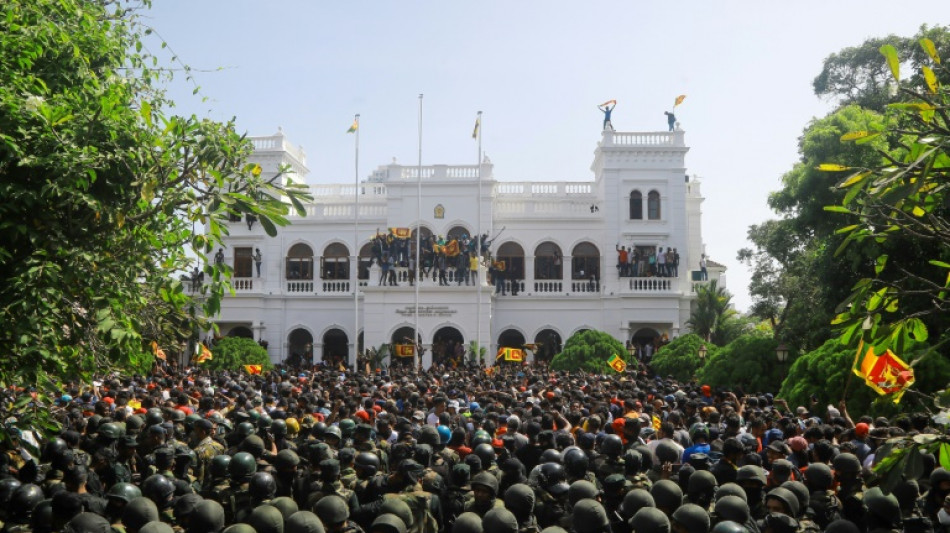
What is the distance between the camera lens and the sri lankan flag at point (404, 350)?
94.4ft

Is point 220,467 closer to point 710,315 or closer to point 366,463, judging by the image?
point 366,463

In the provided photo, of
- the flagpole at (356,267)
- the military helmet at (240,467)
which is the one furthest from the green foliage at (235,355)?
the military helmet at (240,467)

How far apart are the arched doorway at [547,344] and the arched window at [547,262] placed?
237cm

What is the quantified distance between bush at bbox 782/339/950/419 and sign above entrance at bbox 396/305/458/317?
18482 millimetres

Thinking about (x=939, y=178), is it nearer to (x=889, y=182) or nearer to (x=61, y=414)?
(x=889, y=182)

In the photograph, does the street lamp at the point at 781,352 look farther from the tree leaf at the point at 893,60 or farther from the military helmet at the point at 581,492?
the tree leaf at the point at 893,60

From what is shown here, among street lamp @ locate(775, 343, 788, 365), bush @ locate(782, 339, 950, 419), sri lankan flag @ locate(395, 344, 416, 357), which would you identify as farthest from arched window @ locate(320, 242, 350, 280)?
bush @ locate(782, 339, 950, 419)

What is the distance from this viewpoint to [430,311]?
30.9 metres

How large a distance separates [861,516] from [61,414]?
337 inches

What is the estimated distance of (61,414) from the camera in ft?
31.7

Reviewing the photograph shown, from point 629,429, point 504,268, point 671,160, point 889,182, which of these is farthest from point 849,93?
point 889,182

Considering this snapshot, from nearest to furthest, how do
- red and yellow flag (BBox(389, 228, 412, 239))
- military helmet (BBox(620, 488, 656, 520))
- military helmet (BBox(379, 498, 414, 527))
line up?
military helmet (BBox(379, 498, 414, 527)), military helmet (BBox(620, 488, 656, 520)), red and yellow flag (BBox(389, 228, 412, 239))

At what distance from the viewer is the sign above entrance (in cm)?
3083

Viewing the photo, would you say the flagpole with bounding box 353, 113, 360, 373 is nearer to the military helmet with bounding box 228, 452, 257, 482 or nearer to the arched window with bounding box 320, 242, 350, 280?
the arched window with bounding box 320, 242, 350, 280
